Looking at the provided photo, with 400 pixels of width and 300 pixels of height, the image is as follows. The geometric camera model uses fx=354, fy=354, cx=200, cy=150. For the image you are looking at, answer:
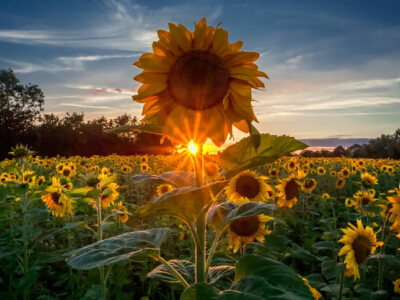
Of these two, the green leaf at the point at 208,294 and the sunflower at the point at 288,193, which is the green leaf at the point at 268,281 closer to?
the green leaf at the point at 208,294

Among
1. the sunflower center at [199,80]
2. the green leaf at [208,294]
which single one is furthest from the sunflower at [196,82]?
the green leaf at [208,294]

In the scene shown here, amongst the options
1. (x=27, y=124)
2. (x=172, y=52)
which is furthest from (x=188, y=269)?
(x=27, y=124)

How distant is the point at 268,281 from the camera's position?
1.09m

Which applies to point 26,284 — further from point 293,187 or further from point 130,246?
point 293,187

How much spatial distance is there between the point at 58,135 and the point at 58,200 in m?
32.9

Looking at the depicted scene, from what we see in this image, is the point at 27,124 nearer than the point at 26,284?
No

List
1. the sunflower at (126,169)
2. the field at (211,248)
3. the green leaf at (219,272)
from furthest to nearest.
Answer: the sunflower at (126,169)
the green leaf at (219,272)
the field at (211,248)

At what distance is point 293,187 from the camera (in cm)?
484

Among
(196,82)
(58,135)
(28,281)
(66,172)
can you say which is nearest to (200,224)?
(196,82)

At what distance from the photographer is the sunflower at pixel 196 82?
1.26 m

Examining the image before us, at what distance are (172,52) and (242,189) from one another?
9.63 feet

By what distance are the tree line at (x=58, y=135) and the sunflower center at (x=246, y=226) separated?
2847 cm

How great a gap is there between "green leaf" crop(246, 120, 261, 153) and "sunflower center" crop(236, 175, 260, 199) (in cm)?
277

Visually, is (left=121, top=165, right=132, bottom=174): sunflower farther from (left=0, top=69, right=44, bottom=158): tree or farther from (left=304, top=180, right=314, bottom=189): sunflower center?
(left=0, top=69, right=44, bottom=158): tree
